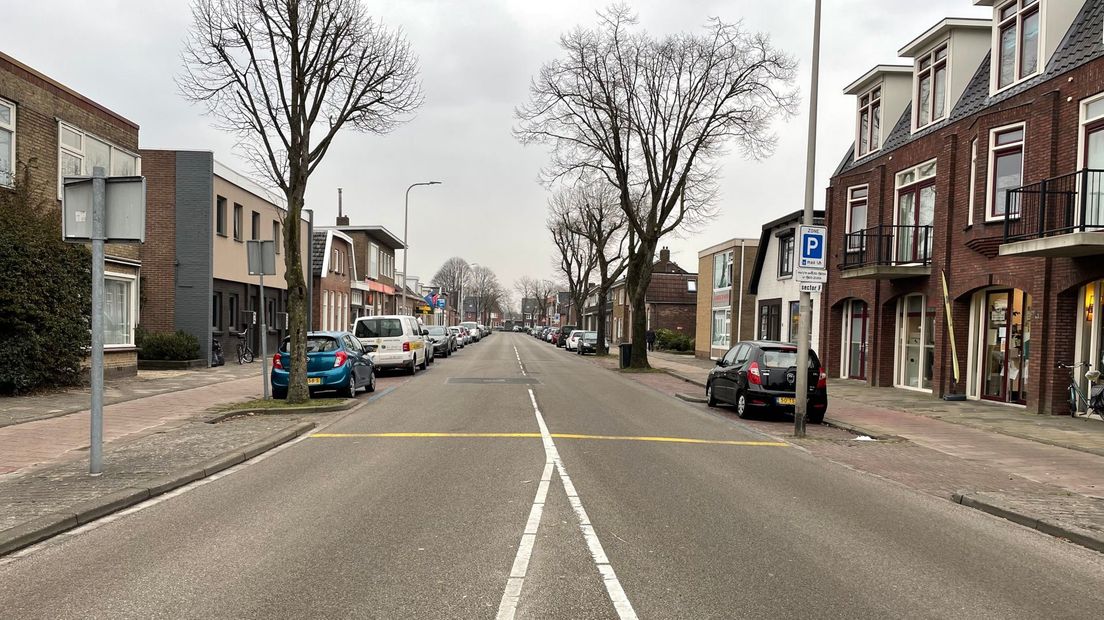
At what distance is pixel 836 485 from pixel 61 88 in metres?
17.6

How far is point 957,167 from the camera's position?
18.3 meters

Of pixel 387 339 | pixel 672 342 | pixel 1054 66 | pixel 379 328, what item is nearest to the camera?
pixel 1054 66

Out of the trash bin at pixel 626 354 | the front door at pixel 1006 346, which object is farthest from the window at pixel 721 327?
the front door at pixel 1006 346

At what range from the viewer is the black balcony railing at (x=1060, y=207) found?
43.6 feet

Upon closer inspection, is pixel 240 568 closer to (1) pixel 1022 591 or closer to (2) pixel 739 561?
(2) pixel 739 561

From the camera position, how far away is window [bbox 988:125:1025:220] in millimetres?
16172

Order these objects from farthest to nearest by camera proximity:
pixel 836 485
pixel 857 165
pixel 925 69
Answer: pixel 857 165
pixel 925 69
pixel 836 485

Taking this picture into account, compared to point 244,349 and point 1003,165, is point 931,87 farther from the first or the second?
point 244,349

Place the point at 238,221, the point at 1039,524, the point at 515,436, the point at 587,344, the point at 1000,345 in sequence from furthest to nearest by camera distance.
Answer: the point at 587,344 < the point at 238,221 < the point at 1000,345 < the point at 515,436 < the point at 1039,524

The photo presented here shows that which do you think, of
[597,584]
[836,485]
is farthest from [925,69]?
[597,584]

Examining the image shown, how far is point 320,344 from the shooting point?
16.7m

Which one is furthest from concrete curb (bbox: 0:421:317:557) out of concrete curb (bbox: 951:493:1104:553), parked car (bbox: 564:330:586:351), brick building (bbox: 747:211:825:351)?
parked car (bbox: 564:330:586:351)

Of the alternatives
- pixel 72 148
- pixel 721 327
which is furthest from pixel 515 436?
pixel 721 327

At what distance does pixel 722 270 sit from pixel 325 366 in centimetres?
2689
